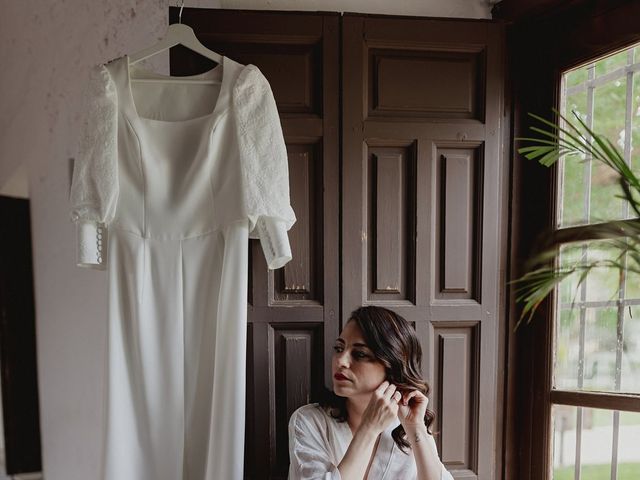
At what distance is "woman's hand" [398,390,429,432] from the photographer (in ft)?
3.86

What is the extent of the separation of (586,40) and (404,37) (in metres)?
0.53

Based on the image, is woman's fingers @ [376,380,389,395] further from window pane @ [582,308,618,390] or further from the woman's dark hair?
window pane @ [582,308,618,390]

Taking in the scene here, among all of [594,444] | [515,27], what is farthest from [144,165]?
[594,444]

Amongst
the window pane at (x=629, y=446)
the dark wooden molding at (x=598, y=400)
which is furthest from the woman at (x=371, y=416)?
the window pane at (x=629, y=446)

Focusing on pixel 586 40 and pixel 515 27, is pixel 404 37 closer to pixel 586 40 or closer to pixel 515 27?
pixel 515 27

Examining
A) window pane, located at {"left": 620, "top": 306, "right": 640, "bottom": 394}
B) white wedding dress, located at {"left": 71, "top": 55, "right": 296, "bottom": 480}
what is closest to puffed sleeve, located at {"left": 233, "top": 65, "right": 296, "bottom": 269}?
white wedding dress, located at {"left": 71, "top": 55, "right": 296, "bottom": 480}

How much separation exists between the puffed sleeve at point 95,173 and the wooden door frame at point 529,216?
1186 mm

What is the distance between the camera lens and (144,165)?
3.82ft

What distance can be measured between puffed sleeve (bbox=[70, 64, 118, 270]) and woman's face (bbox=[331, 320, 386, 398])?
27.2 inches

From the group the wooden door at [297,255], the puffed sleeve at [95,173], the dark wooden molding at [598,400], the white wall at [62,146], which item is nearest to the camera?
the puffed sleeve at [95,173]

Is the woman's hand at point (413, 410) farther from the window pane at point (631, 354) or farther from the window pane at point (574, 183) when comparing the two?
the window pane at point (574, 183)

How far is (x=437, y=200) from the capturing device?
1.45m

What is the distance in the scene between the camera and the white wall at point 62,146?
1.55 metres

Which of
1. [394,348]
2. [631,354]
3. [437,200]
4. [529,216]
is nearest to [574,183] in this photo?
[529,216]
